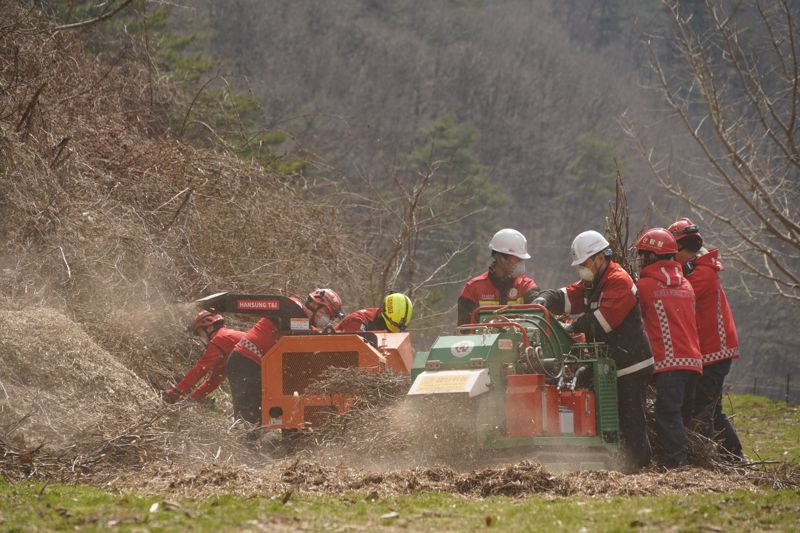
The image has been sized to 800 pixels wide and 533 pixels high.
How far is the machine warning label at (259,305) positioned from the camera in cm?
1166

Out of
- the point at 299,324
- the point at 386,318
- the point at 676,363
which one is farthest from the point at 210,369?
the point at 676,363

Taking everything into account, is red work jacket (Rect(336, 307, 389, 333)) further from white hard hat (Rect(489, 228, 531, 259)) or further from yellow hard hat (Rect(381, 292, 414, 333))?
white hard hat (Rect(489, 228, 531, 259))

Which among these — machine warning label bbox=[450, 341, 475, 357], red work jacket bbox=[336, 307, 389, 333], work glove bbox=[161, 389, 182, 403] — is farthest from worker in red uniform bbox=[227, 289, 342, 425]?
machine warning label bbox=[450, 341, 475, 357]

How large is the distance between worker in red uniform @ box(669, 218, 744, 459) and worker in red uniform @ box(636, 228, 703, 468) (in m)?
0.64

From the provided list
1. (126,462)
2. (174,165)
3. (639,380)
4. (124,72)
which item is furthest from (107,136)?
(639,380)

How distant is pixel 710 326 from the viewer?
11.3 meters

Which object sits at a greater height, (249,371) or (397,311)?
(397,311)

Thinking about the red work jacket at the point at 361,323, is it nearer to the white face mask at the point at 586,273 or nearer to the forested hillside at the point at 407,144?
the white face mask at the point at 586,273

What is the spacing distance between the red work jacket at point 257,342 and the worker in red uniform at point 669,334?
13.3 feet

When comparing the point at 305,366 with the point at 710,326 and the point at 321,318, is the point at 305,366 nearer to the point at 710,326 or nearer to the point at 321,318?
the point at 321,318

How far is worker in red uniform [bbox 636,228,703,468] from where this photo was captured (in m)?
10.1

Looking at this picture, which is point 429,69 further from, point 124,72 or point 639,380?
point 639,380

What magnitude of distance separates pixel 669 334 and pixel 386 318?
3.62m

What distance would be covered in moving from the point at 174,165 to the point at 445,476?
11.0 meters
